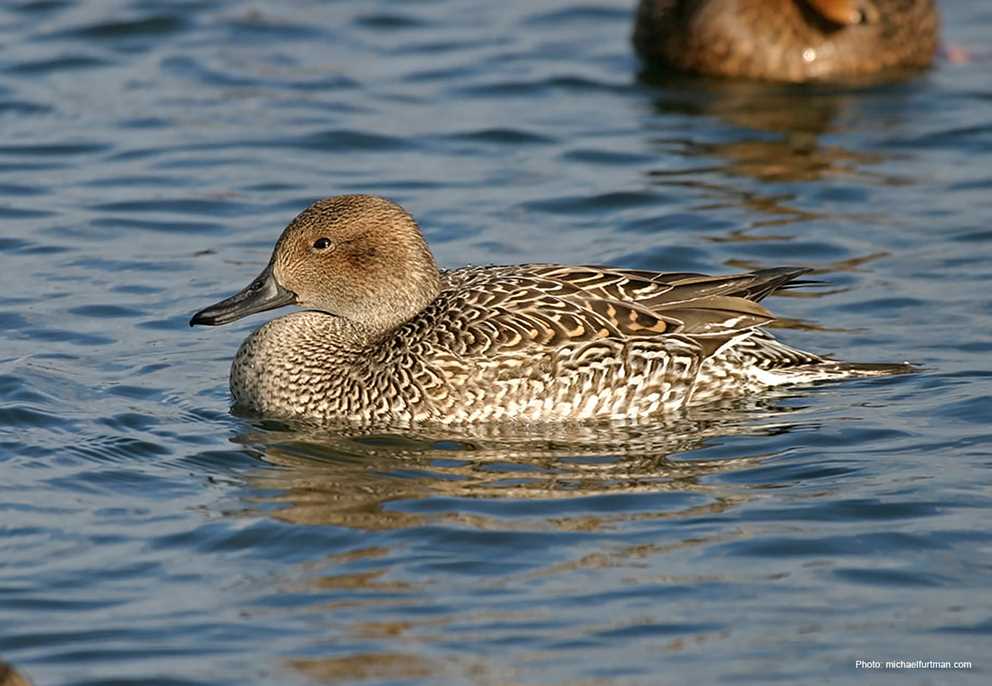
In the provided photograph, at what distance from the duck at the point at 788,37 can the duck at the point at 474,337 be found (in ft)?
17.1

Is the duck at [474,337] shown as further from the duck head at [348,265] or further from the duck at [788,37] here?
the duck at [788,37]

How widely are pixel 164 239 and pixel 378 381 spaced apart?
319cm

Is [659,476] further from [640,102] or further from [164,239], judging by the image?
[640,102]

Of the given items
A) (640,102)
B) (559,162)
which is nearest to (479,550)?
(559,162)

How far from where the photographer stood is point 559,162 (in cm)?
1266

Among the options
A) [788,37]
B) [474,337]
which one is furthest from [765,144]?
[474,337]

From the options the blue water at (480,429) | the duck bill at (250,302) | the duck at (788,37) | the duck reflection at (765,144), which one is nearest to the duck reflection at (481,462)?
the blue water at (480,429)

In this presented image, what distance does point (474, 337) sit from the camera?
8328mm

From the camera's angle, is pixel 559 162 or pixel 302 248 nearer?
pixel 302 248

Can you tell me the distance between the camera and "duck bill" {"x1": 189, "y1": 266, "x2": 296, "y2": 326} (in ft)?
27.5
